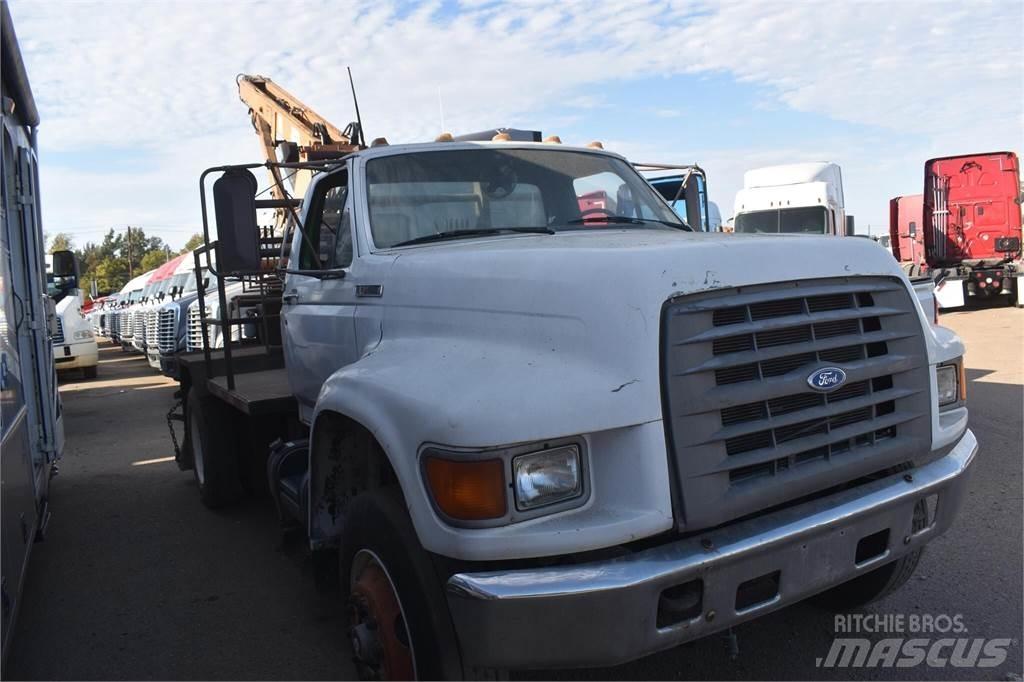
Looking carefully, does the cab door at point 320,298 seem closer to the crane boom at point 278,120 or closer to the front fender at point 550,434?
the front fender at point 550,434

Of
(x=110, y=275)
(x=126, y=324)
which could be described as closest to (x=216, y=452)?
(x=126, y=324)

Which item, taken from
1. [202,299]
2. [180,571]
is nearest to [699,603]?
[180,571]

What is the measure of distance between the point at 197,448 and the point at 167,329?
10.2 meters

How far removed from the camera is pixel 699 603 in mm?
2406

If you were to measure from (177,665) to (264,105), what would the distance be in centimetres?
1096

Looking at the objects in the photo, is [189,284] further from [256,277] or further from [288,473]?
[288,473]

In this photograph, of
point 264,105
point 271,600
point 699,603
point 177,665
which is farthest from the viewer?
point 264,105

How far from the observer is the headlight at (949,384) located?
330cm

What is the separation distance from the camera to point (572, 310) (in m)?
2.60

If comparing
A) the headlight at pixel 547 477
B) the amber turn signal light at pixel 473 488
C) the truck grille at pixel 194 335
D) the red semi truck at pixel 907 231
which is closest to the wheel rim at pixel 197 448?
the amber turn signal light at pixel 473 488

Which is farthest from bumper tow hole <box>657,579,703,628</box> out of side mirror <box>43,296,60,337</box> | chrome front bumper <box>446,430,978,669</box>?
side mirror <box>43,296,60,337</box>

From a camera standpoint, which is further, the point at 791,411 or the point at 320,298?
the point at 320,298

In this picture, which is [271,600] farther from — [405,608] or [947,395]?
[947,395]

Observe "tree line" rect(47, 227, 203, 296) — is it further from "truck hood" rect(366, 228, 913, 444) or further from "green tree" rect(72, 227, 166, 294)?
"truck hood" rect(366, 228, 913, 444)
